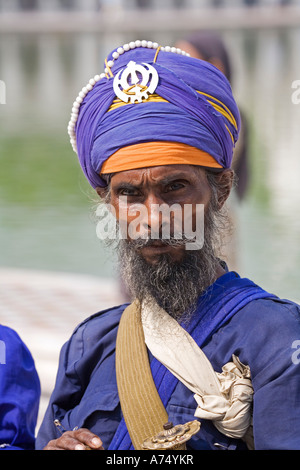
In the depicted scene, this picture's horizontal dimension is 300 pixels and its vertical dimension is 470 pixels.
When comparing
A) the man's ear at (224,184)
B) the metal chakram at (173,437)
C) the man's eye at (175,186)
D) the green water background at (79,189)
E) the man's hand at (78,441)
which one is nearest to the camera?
the metal chakram at (173,437)

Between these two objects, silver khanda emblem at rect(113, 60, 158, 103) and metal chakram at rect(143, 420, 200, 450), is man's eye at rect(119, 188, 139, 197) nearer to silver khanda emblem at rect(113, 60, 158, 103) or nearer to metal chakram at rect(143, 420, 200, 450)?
silver khanda emblem at rect(113, 60, 158, 103)

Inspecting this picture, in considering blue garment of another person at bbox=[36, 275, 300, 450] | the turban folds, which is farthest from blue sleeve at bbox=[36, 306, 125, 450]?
the turban folds

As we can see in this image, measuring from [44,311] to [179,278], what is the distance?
4.97 m

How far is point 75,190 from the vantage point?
51.2ft

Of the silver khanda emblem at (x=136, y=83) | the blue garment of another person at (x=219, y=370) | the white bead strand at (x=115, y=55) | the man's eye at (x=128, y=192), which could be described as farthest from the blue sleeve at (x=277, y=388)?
the white bead strand at (x=115, y=55)

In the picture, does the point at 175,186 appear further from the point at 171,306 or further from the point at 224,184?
the point at 171,306

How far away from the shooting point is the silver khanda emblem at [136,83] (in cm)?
243

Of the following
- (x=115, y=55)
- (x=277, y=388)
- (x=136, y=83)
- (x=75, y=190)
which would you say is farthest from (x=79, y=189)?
(x=277, y=388)

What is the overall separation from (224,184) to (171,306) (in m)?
0.37

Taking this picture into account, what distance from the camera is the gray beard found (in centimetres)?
243

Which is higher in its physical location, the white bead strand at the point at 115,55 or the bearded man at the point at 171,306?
the white bead strand at the point at 115,55

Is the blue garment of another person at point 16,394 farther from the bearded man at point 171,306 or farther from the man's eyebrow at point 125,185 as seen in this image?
the man's eyebrow at point 125,185

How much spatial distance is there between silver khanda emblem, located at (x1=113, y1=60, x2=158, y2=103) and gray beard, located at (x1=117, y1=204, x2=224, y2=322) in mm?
356

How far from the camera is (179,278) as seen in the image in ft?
7.97
